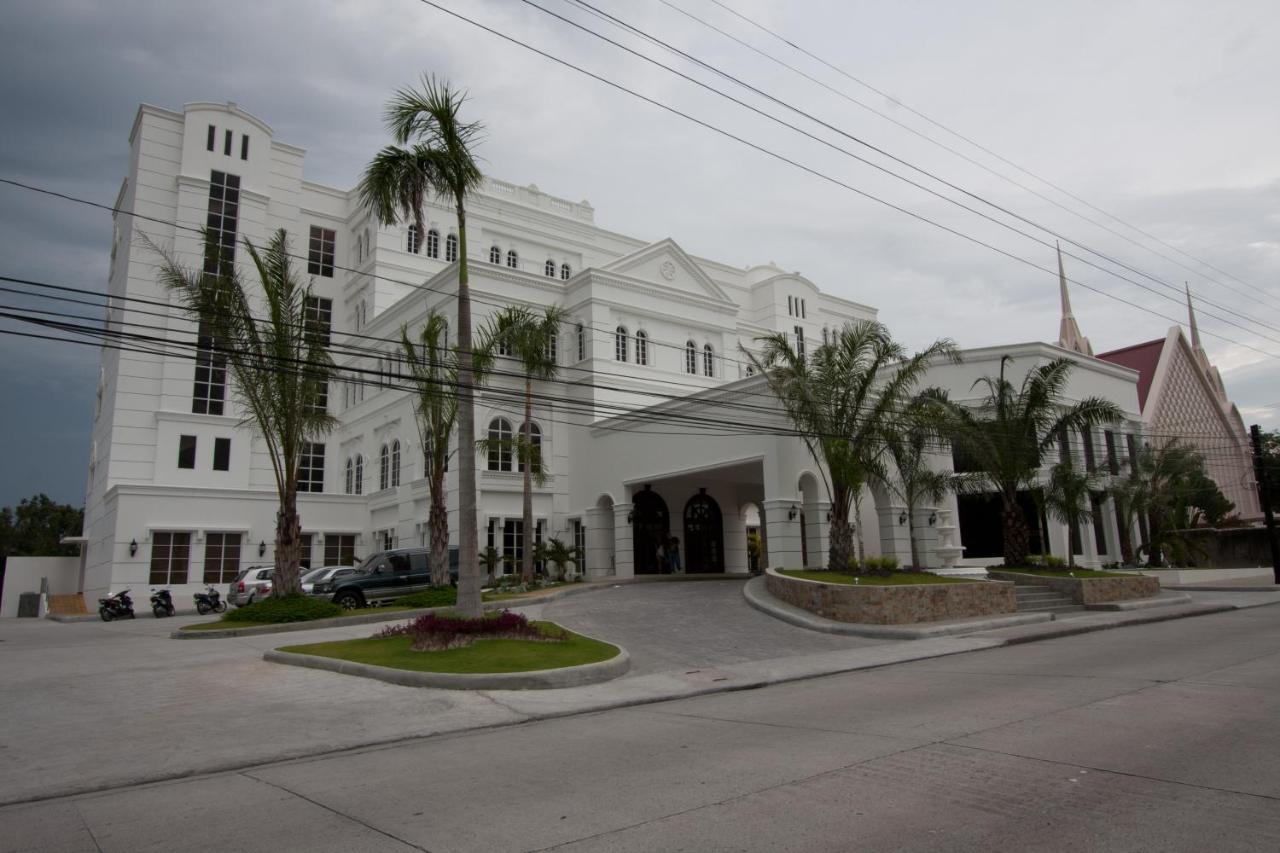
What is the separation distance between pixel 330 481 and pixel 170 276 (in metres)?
23.1

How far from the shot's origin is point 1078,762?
20.9 ft

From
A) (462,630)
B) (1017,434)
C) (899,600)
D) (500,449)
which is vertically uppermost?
(500,449)

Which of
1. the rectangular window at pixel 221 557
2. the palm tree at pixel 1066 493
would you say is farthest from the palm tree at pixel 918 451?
the rectangular window at pixel 221 557

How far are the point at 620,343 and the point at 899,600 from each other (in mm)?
18904

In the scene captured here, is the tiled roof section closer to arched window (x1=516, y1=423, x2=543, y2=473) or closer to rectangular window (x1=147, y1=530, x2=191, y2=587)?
arched window (x1=516, y1=423, x2=543, y2=473)

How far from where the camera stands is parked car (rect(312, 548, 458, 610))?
22625 mm

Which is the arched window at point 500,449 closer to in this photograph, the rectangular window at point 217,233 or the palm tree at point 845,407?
the palm tree at point 845,407

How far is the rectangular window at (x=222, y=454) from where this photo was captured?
39.4 metres

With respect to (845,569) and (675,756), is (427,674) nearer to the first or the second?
(675,756)

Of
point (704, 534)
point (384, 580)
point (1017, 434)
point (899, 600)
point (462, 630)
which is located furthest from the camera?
point (704, 534)

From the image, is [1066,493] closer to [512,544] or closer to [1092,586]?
[1092,586]

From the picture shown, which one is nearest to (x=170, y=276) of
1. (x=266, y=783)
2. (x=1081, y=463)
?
(x=266, y=783)

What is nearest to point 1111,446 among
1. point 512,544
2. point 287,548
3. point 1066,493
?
point 1066,493

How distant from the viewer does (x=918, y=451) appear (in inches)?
885
